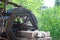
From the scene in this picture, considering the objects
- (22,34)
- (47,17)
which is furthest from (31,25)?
(47,17)

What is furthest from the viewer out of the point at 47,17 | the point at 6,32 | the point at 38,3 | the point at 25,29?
the point at 38,3

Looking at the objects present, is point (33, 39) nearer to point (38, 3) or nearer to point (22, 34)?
point (22, 34)

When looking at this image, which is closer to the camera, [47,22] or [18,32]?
[18,32]

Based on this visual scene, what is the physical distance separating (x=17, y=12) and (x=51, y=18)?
576 cm

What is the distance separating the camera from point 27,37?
13.9 feet

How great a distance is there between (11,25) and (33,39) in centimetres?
66

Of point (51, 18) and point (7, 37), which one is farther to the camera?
point (51, 18)

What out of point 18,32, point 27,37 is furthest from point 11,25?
point 27,37

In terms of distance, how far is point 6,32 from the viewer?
176 inches

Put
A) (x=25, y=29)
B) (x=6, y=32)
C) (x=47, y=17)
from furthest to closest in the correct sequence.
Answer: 1. (x=47, y=17)
2. (x=25, y=29)
3. (x=6, y=32)

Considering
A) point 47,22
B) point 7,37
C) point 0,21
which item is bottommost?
point 47,22

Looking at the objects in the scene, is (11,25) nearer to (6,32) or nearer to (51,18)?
(6,32)

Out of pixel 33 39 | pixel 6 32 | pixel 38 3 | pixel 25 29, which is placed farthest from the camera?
pixel 38 3

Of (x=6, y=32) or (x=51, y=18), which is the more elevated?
(x=6, y=32)
